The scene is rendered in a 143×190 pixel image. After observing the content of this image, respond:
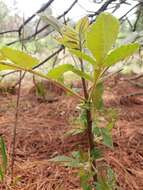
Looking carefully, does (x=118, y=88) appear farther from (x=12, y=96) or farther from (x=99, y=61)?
(x=99, y=61)

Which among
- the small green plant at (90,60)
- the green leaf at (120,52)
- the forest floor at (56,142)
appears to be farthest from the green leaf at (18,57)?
Result: the forest floor at (56,142)

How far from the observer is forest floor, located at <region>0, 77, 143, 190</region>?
3.44 ft

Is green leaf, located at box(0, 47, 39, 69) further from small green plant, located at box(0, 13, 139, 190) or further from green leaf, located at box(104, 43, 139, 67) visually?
green leaf, located at box(104, 43, 139, 67)

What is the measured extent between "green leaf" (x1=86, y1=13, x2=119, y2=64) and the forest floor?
60 centimetres

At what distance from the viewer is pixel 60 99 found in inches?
83.7

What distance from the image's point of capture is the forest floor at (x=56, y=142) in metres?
1.05

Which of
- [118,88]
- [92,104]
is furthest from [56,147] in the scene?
[118,88]

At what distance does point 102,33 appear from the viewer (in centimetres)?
49

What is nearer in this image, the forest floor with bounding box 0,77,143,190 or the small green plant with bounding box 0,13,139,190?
the small green plant with bounding box 0,13,139,190

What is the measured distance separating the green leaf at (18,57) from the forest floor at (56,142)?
1.83 feet

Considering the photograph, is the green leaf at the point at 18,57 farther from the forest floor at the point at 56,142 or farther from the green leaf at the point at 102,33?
the forest floor at the point at 56,142

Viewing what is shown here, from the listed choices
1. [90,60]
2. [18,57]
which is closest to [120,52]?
[90,60]

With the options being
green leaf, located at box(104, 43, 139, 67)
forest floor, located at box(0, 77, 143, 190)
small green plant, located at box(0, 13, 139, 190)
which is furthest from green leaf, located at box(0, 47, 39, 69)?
forest floor, located at box(0, 77, 143, 190)

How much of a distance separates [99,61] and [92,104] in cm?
19
